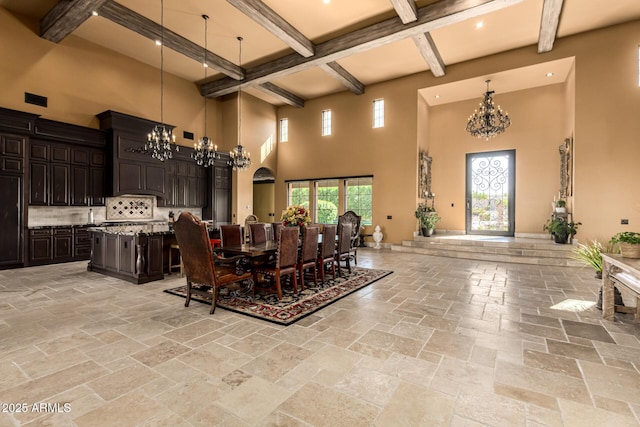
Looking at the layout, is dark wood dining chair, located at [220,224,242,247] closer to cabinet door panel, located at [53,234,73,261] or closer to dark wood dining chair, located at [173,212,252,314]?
dark wood dining chair, located at [173,212,252,314]

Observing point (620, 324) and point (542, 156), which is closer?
point (620, 324)

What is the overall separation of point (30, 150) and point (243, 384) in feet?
22.6

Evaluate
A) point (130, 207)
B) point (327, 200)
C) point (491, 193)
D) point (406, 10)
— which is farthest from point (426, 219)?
point (130, 207)

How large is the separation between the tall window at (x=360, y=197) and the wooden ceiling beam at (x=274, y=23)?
158 inches

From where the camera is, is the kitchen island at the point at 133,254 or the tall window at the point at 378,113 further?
the tall window at the point at 378,113

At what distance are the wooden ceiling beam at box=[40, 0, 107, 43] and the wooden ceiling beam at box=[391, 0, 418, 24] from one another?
5028 millimetres

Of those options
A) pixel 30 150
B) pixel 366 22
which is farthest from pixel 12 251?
pixel 366 22

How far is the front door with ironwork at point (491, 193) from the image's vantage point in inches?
339

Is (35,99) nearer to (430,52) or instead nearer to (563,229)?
(430,52)

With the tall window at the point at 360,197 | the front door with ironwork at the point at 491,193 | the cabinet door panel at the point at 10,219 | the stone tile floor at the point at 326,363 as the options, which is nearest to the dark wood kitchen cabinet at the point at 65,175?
the cabinet door panel at the point at 10,219

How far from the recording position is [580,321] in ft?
10.2

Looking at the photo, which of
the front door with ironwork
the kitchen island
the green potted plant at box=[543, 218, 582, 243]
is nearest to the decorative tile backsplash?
the kitchen island

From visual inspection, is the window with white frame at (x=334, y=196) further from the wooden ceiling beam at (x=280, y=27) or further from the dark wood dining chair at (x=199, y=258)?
the dark wood dining chair at (x=199, y=258)

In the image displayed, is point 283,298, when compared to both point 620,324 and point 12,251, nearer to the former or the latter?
point 620,324
